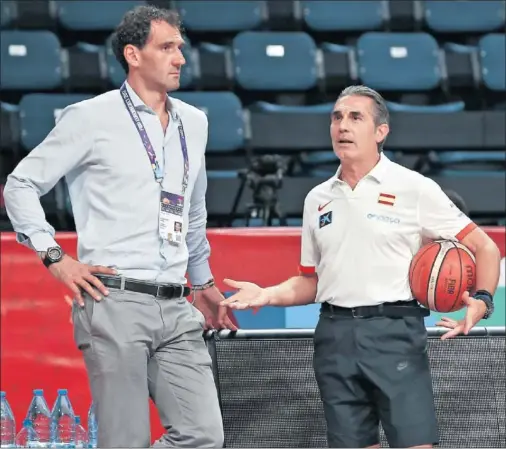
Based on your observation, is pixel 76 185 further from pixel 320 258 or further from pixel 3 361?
pixel 3 361

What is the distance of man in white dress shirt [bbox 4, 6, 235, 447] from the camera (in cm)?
364

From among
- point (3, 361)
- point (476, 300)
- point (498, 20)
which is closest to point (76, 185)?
point (476, 300)

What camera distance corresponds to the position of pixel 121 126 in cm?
377

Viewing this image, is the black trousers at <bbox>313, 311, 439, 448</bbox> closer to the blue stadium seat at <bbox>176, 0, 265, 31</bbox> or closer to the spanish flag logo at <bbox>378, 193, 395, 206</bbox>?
the spanish flag logo at <bbox>378, 193, 395, 206</bbox>

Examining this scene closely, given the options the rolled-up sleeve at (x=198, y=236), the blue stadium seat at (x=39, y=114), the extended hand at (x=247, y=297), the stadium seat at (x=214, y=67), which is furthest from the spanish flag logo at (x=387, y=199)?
the stadium seat at (x=214, y=67)

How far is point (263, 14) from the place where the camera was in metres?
9.34

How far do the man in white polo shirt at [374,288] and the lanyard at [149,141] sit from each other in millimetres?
516

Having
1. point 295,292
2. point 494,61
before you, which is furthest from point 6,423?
point 494,61

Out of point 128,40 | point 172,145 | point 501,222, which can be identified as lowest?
point 501,222

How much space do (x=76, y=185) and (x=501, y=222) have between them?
192 inches

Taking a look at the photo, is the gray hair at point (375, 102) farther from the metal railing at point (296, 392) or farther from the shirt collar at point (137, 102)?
the metal railing at point (296, 392)

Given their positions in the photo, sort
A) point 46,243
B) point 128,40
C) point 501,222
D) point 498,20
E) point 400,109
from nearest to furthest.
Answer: point 46,243
point 128,40
point 501,222
point 400,109
point 498,20

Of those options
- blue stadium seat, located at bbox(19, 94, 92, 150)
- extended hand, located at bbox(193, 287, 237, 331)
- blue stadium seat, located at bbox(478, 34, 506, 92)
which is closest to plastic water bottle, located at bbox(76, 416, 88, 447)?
extended hand, located at bbox(193, 287, 237, 331)

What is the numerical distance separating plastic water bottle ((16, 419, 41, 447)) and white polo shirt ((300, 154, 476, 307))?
195cm
